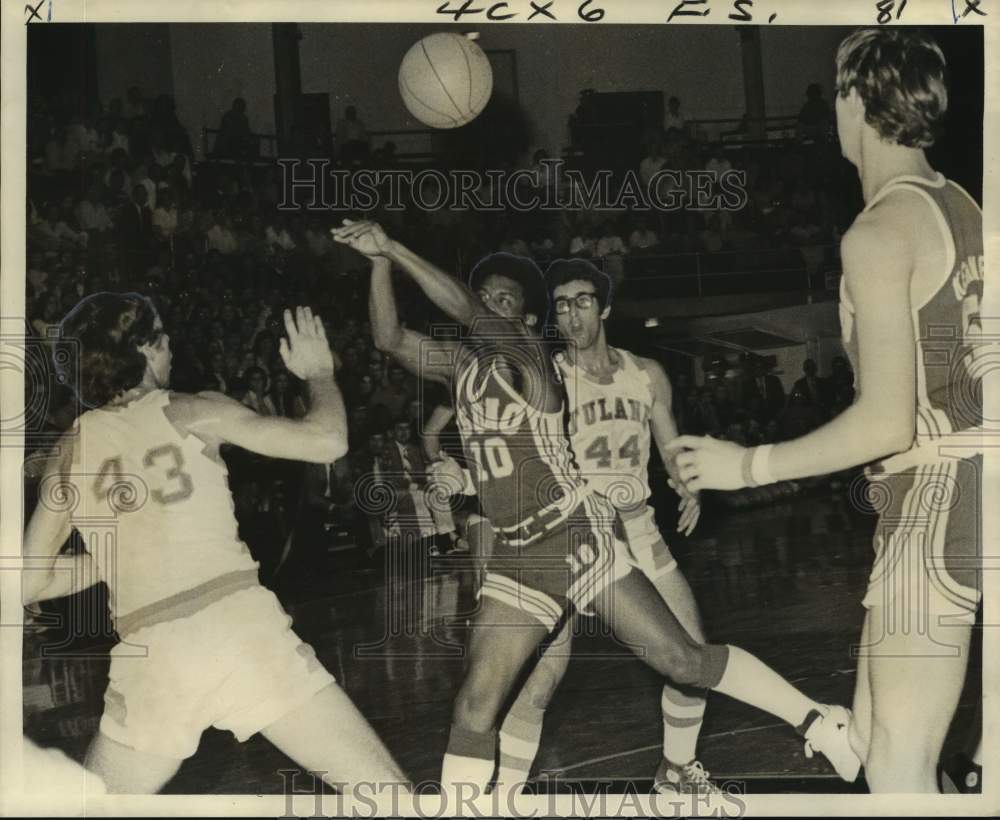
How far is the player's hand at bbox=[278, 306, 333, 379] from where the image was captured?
4.06 m

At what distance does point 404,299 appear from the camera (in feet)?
13.3

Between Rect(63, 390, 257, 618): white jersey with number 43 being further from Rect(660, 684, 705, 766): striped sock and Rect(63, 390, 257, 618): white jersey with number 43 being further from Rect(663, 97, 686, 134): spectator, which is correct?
Rect(663, 97, 686, 134): spectator

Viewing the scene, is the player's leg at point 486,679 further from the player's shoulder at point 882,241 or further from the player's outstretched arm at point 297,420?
the player's shoulder at point 882,241

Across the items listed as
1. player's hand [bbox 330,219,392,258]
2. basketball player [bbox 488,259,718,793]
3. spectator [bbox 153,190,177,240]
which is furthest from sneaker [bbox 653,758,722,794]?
spectator [bbox 153,190,177,240]

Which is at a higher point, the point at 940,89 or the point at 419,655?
the point at 940,89

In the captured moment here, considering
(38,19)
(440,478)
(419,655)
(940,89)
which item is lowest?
(419,655)

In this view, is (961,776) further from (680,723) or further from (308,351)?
(308,351)

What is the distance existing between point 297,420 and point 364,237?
0.63 m

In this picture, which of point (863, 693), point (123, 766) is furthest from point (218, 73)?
point (863, 693)

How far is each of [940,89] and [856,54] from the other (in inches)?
11.8

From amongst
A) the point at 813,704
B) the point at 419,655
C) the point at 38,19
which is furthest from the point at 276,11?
the point at 813,704

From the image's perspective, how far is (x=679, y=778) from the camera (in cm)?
414

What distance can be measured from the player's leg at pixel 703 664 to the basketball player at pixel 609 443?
0.18 ft

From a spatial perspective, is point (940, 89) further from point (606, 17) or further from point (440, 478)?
point (440, 478)
